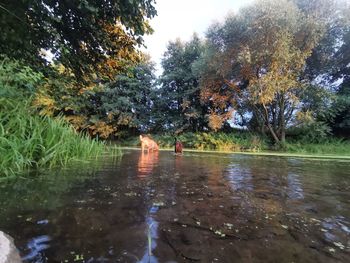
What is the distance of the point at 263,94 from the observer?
14.9m

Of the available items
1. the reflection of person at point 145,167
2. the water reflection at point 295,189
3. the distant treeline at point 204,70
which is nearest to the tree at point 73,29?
the distant treeline at point 204,70

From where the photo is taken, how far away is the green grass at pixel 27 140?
408 cm

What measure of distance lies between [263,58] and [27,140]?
517 inches

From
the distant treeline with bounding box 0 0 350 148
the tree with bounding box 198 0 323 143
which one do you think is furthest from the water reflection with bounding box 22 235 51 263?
the tree with bounding box 198 0 323 143

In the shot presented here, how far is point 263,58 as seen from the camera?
587 inches

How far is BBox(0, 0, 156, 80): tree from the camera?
3639mm

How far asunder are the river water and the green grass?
1.38ft

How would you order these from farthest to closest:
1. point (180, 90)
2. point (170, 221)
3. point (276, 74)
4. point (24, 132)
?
point (180, 90), point (276, 74), point (24, 132), point (170, 221)

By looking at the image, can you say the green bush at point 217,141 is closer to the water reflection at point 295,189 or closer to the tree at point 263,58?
the tree at point 263,58

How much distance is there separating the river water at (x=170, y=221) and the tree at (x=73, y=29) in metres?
1.96

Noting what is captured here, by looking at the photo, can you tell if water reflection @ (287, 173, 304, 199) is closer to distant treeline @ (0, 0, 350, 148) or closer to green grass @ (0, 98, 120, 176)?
distant treeline @ (0, 0, 350, 148)

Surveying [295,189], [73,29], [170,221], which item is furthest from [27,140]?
[295,189]

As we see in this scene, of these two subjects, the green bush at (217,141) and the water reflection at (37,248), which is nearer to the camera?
the water reflection at (37,248)

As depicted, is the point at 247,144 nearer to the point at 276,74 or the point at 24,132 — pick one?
the point at 276,74
